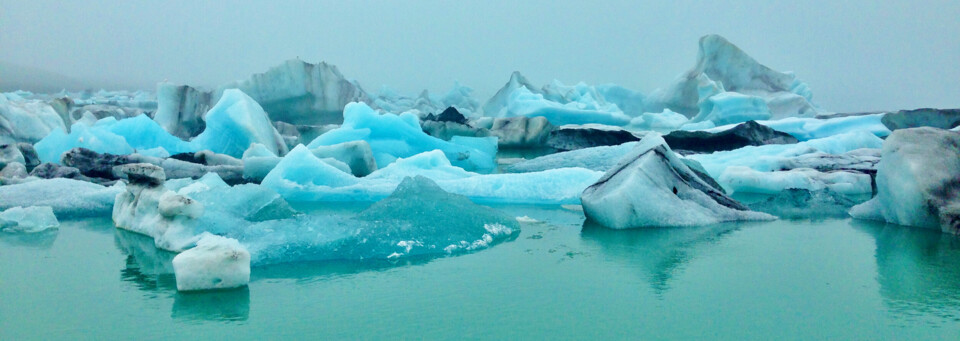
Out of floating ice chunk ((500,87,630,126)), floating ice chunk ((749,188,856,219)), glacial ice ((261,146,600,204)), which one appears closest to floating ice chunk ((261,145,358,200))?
glacial ice ((261,146,600,204))

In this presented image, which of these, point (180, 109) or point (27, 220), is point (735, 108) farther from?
point (27, 220)

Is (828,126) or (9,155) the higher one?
(828,126)

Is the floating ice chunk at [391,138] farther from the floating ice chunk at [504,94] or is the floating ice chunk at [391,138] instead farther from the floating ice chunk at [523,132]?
the floating ice chunk at [504,94]

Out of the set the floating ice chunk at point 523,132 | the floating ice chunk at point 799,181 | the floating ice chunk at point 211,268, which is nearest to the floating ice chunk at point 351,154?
the floating ice chunk at point 799,181

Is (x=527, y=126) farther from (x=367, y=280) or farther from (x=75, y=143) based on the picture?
(x=367, y=280)

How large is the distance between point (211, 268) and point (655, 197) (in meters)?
2.21

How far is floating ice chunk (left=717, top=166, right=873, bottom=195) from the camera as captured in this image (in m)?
5.33

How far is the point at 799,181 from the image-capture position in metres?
5.35

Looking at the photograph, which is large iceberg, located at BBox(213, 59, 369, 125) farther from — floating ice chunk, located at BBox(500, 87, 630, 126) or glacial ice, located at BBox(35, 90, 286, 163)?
glacial ice, located at BBox(35, 90, 286, 163)

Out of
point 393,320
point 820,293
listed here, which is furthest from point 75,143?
point 820,293

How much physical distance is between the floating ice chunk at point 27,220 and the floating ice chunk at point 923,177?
14.3 ft

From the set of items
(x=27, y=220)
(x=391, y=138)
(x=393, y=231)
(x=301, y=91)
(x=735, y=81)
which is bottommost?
(x=27, y=220)

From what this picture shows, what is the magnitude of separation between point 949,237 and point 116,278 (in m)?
3.60

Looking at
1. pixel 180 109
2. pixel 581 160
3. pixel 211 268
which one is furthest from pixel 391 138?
pixel 211 268
